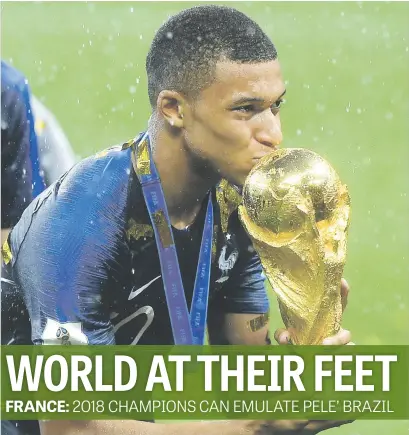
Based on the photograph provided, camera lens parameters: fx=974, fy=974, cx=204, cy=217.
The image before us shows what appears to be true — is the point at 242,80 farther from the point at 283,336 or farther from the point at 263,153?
the point at 283,336

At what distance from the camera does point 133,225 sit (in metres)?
Answer: 2.59

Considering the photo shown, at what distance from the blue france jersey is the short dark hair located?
0.87 feet

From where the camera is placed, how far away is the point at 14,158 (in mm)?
3252

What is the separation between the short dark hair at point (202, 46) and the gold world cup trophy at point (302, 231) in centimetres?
30

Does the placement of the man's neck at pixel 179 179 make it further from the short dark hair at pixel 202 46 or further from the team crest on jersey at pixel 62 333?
the team crest on jersey at pixel 62 333

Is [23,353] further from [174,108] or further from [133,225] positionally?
[174,108]

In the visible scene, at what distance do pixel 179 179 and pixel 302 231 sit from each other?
514 mm

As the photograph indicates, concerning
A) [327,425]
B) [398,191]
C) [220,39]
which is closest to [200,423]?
[327,425]

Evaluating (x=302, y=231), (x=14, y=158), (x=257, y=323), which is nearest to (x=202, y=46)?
(x=302, y=231)

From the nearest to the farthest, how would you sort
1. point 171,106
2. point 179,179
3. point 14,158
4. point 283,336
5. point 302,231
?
1. point 302,231
2. point 283,336
3. point 171,106
4. point 179,179
5. point 14,158

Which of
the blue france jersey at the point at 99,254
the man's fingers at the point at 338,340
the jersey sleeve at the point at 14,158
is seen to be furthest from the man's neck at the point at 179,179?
the jersey sleeve at the point at 14,158

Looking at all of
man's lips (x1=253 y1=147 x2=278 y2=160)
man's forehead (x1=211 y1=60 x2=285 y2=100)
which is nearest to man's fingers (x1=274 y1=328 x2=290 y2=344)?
man's lips (x1=253 y1=147 x2=278 y2=160)

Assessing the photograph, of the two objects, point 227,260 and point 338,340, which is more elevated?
point 227,260

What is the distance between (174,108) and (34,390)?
97 cm
